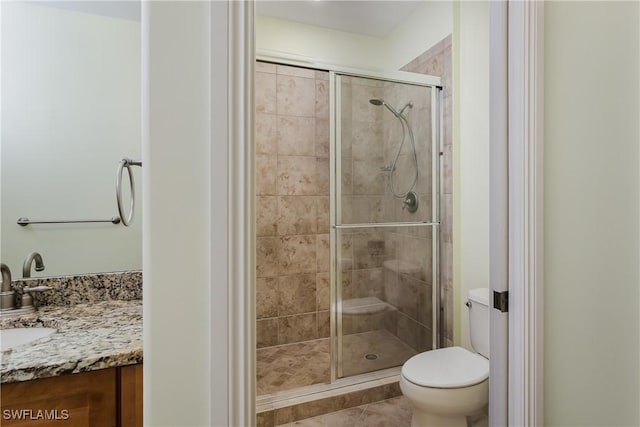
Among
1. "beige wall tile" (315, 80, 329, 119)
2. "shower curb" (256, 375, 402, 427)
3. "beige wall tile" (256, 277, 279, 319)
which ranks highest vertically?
"beige wall tile" (315, 80, 329, 119)

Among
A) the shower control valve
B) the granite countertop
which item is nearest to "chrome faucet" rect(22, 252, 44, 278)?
the granite countertop

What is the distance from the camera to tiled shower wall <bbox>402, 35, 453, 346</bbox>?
210cm

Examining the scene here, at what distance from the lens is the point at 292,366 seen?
7.53 feet

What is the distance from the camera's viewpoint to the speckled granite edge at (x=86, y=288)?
137 centimetres

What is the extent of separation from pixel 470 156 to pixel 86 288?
81.0 inches

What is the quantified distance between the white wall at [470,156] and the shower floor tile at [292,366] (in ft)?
2.98

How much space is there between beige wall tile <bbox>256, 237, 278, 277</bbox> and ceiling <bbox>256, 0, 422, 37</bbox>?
161cm

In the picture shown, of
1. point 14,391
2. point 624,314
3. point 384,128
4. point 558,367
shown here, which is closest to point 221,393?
point 14,391

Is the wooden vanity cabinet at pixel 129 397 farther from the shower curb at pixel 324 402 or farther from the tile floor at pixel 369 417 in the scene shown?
the tile floor at pixel 369 417

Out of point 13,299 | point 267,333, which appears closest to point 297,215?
point 267,333

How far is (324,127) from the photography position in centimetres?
261

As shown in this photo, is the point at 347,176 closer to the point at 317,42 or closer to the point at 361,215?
the point at 361,215

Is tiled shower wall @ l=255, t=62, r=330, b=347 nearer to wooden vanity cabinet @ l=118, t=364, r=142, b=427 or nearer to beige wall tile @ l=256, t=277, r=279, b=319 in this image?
beige wall tile @ l=256, t=277, r=279, b=319

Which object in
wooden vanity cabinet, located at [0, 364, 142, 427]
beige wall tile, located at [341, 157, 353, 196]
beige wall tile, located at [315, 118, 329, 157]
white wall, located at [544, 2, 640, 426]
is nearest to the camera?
wooden vanity cabinet, located at [0, 364, 142, 427]
